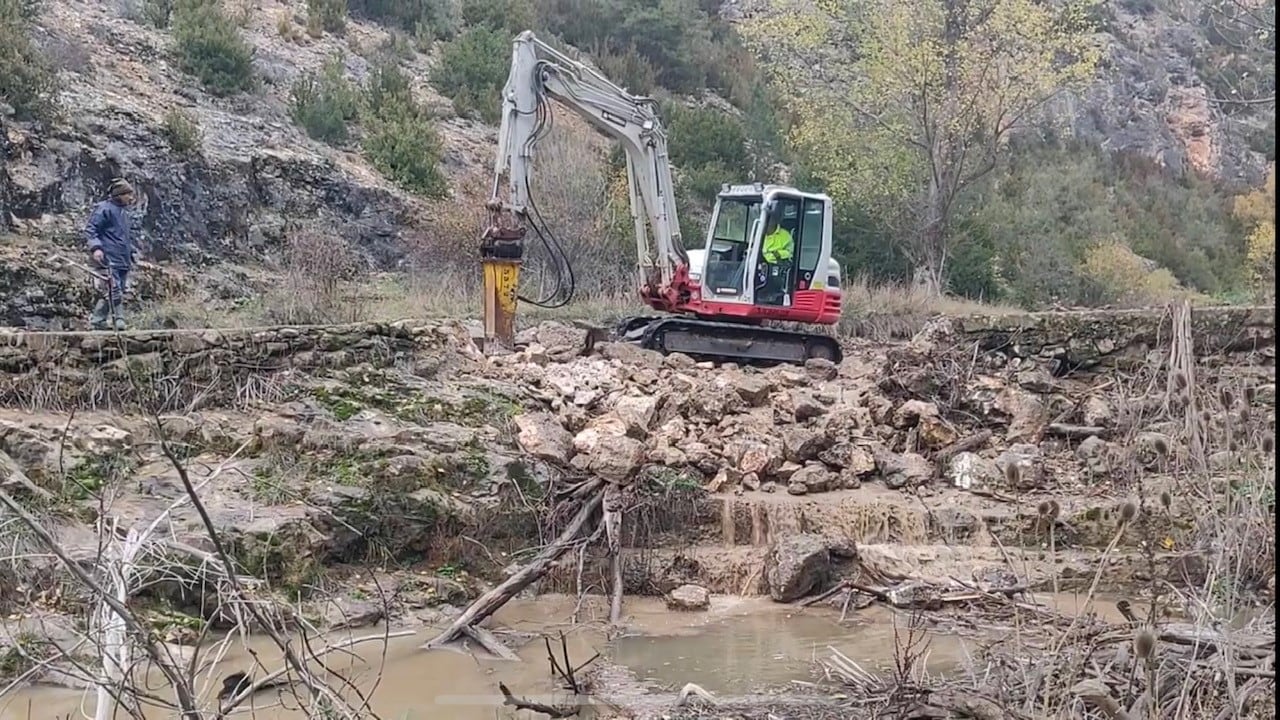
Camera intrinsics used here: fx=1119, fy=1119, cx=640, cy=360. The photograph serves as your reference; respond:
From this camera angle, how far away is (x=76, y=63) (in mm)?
16906

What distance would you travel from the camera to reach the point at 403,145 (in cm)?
1934

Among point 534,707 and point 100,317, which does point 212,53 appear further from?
point 534,707

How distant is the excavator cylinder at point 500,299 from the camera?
10750 millimetres

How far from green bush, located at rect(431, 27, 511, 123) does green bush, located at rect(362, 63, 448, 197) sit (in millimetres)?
2313

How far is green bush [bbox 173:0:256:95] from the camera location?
750 inches

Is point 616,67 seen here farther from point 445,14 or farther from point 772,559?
point 772,559

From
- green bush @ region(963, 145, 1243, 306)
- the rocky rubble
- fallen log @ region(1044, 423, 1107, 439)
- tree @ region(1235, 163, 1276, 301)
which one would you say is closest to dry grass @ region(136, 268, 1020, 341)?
the rocky rubble

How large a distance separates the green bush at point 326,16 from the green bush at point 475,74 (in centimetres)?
230

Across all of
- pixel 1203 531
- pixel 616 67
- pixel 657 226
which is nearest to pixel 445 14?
pixel 616 67

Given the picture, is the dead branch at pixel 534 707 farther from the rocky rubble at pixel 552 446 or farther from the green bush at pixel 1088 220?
the green bush at pixel 1088 220

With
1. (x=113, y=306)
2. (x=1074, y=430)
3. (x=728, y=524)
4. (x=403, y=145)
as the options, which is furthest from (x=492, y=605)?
(x=403, y=145)

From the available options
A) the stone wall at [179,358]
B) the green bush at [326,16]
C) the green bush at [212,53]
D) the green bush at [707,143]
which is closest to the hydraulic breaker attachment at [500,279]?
the stone wall at [179,358]

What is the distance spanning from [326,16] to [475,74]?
351 cm

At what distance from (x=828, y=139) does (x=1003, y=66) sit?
344 centimetres
